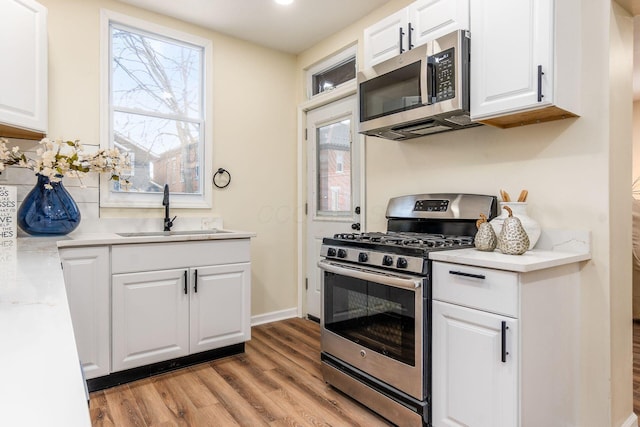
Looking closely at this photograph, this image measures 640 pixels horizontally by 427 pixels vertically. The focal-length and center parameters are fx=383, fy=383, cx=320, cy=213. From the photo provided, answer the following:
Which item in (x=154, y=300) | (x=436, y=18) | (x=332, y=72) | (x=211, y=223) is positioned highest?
(x=332, y=72)

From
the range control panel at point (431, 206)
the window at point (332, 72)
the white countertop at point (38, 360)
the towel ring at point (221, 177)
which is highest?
the window at point (332, 72)

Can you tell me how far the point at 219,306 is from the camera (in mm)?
2773

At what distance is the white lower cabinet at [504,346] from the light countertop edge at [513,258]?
37mm

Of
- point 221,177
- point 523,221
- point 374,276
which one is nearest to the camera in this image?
point 523,221

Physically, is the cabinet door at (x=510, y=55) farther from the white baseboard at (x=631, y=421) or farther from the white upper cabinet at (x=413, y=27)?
the white baseboard at (x=631, y=421)

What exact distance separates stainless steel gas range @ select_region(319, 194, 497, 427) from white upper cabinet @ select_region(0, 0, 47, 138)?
1.94 meters

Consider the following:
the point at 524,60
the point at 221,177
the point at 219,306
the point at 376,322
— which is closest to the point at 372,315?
the point at 376,322

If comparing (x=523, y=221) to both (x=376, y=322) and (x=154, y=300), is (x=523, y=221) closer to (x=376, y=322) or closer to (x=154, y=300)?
(x=376, y=322)

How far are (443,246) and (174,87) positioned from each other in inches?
102

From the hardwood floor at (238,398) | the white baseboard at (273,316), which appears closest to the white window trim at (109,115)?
the white baseboard at (273,316)

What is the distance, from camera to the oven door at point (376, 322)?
185cm

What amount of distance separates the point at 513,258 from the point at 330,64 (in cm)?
259

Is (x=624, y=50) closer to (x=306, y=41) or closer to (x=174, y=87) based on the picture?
(x=306, y=41)

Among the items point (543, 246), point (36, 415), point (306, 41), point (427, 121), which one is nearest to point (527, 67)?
point (427, 121)
